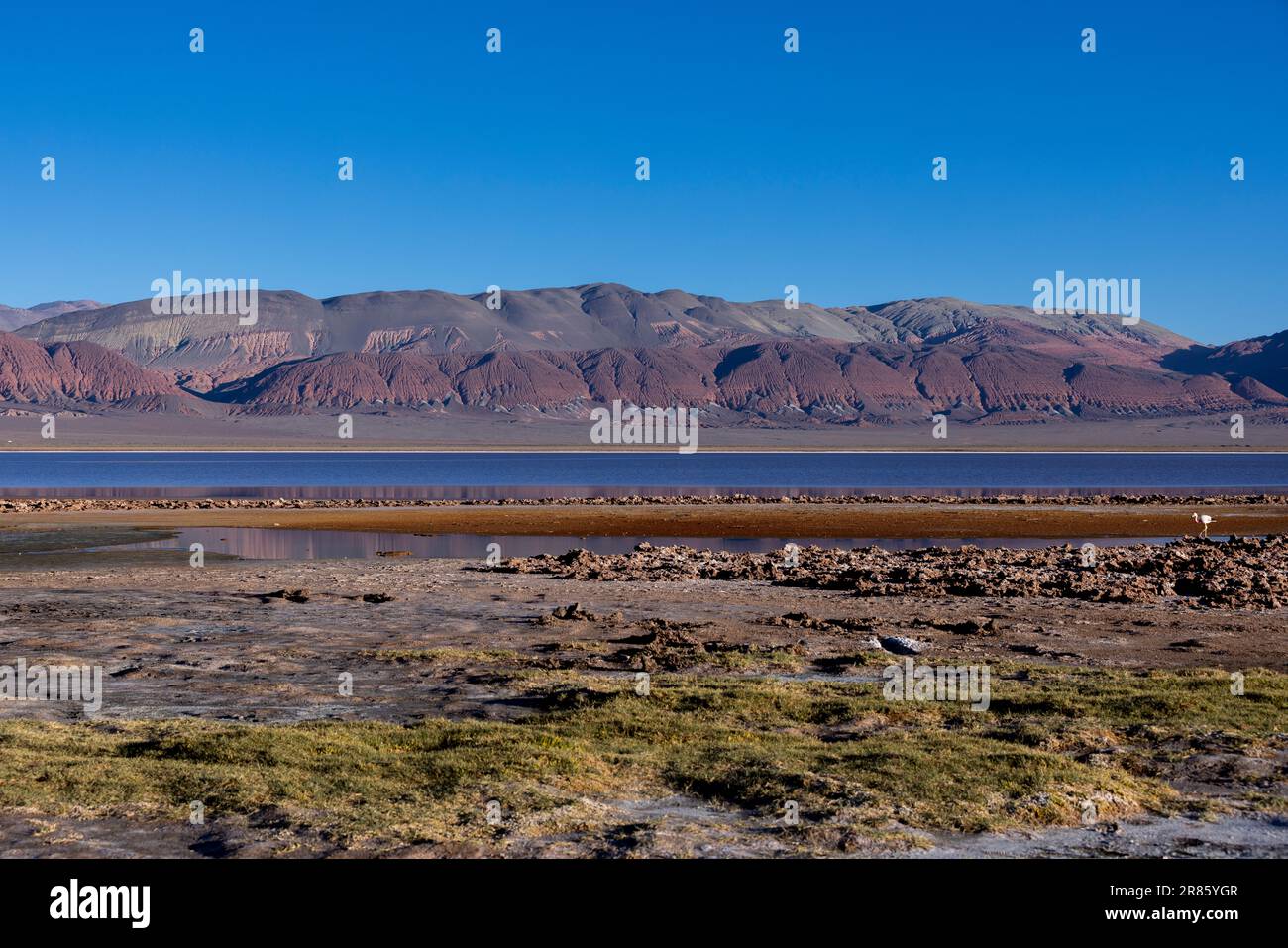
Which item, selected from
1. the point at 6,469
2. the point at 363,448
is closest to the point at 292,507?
the point at 6,469

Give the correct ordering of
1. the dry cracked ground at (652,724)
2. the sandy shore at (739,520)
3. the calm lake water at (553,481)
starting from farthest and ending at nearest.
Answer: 1. the calm lake water at (553,481)
2. the sandy shore at (739,520)
3. the dry cracked ground at (652,724)

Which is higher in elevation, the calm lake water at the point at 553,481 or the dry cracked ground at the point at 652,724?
the calm lake water at the point at 553,481

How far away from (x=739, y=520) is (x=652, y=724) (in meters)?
38.4

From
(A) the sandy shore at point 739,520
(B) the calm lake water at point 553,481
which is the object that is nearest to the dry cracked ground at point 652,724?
(A) the sandy shore at point 739,520

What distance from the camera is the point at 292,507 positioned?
194ft

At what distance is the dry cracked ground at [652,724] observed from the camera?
364 inches

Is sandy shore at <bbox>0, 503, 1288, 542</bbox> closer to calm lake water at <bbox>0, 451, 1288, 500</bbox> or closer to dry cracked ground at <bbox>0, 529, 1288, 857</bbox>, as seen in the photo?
calm lake water at <bbox>0, 451, 1288, 500</bbox>

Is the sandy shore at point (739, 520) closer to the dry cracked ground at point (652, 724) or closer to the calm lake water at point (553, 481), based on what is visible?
the calm lake water at point (553, 481)

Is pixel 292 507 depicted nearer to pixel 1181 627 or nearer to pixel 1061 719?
pixel 1181 627

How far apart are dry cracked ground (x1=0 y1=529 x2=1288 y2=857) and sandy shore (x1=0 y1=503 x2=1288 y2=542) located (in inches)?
826

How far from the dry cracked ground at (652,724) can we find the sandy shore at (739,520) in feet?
68.8

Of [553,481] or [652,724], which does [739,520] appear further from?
[553,481]
